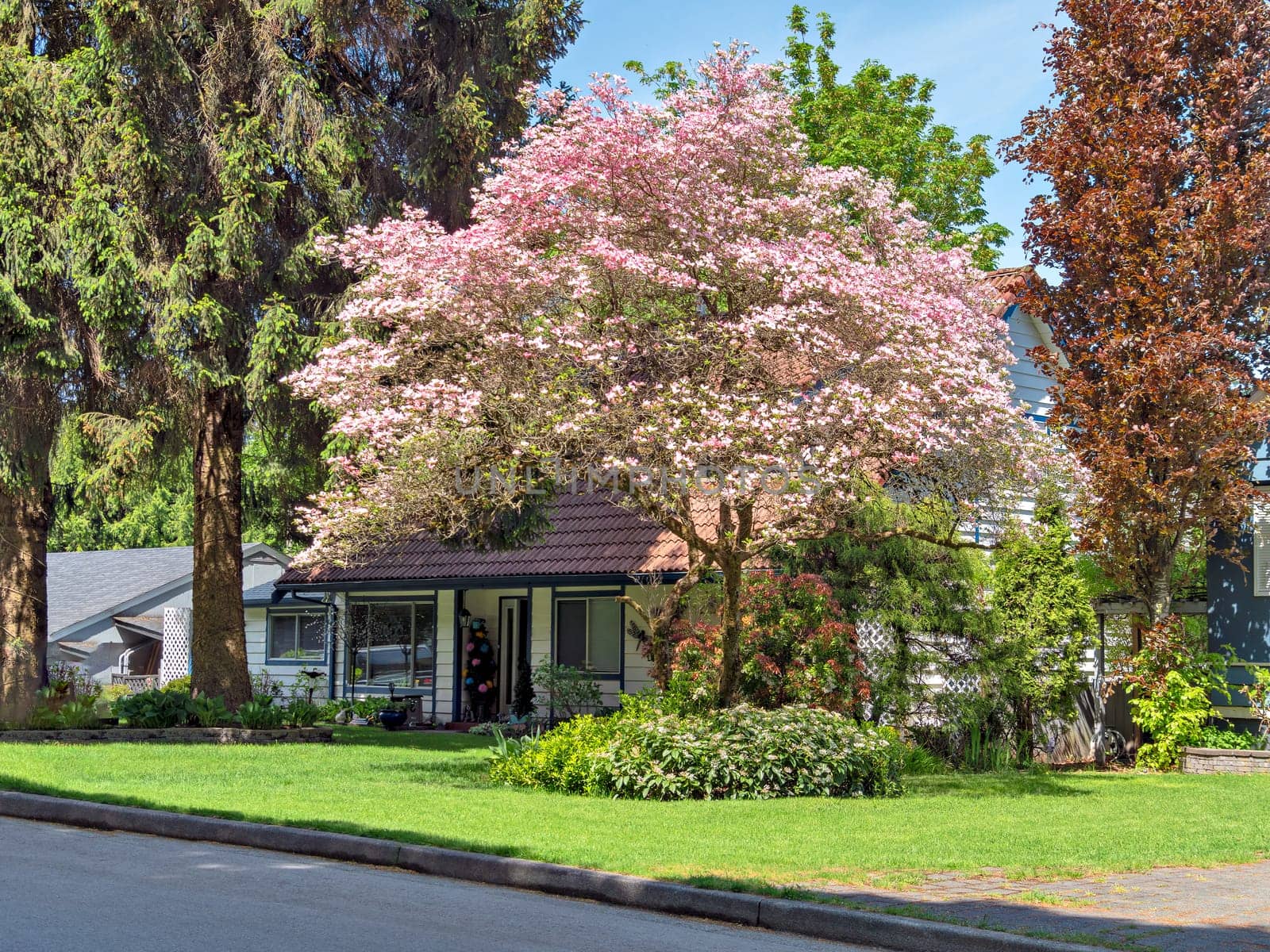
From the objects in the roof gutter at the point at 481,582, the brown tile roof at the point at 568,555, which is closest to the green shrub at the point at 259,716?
the brown tile roof at the point at 568,555

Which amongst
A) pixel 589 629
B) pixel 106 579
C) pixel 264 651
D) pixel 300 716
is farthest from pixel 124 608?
pixel 589 629

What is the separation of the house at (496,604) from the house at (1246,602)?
3008 millimetres

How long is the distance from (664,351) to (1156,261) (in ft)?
28.8

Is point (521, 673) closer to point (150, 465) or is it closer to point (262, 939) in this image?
point (150, 465)

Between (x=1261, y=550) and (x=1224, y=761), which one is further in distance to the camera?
(x=1261, y=550)

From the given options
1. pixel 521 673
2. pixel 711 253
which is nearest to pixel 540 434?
pixel 711 253

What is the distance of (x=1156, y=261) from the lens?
18.6 m

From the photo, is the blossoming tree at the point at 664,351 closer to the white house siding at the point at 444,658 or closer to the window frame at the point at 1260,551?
the window frame at the point at 1260,551

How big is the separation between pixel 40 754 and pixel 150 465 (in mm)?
5684

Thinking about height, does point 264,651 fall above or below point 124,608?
below

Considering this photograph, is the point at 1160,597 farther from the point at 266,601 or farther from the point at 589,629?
the point at 266,601

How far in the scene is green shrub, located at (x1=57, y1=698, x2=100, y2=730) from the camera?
19.9 metres

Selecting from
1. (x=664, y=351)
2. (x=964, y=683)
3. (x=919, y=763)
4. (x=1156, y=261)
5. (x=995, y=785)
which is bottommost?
(x=995, y=785)

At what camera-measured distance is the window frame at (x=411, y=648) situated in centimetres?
2702
